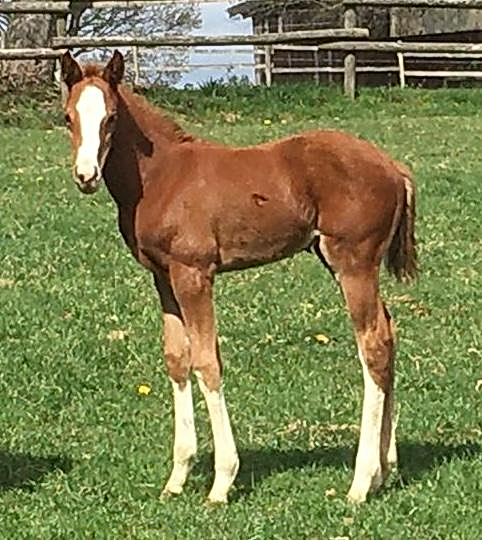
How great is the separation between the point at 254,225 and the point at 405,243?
76 cm

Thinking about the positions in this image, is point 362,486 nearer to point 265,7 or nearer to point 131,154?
point 131,154

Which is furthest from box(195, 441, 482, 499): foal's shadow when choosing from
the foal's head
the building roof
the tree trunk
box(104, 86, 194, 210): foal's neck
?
the building roof

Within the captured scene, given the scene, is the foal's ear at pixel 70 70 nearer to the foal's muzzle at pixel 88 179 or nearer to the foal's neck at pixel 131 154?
the foal's neck at pixel 131 154

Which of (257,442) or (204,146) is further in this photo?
(257,442)

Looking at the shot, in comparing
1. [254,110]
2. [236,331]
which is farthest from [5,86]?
[236,331]

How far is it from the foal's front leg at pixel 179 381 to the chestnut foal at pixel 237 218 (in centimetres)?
2

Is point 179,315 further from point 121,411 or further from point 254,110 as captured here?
point 254,110

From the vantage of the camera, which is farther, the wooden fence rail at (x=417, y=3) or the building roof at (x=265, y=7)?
the building roof at (x=265, y=7)

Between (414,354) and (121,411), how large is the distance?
193 centimetres

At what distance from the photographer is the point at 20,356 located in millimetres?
8188

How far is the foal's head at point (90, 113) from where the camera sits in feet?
18.1

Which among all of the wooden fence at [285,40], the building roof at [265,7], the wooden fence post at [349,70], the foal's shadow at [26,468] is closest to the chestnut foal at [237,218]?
the foal's shadow at [26,468]

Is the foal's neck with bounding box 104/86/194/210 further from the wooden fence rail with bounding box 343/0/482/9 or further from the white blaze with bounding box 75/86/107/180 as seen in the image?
the wooden fence rail with bounding box 343/0/482/9

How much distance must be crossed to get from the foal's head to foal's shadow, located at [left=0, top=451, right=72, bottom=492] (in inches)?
Result: 60.0
